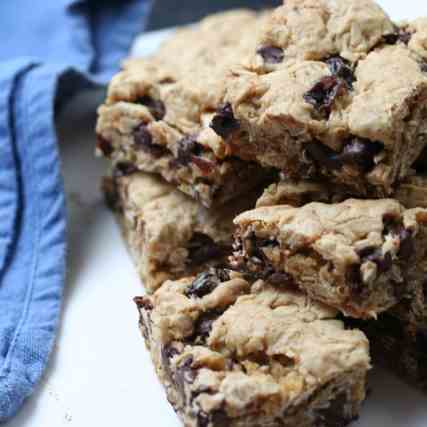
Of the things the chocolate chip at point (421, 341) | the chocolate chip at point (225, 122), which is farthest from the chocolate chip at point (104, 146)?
the chocolate chip at point (421, 341)

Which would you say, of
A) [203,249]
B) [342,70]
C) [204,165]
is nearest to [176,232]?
[203,249]

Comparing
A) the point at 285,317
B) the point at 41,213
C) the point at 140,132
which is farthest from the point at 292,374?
the point at 41,213

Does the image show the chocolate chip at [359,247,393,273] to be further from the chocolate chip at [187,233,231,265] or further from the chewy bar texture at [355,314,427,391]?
the chocolate chip at [187,233,231,265]

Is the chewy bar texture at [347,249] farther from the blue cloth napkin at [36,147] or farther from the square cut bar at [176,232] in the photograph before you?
the blue cloth napkin at [36,147]

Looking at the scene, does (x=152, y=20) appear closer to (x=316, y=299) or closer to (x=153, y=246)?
(x=153, y=246)

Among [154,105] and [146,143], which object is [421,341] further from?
[154,105]
